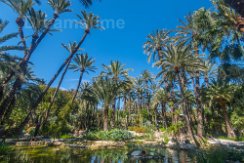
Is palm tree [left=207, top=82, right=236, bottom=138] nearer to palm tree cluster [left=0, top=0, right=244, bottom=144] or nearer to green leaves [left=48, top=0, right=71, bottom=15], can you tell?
palm tree cluster [left=0, top=0, right=244, bottom=144]

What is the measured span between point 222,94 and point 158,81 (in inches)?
434

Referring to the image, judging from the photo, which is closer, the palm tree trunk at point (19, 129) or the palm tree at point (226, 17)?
the palm tree at point (226, 17)

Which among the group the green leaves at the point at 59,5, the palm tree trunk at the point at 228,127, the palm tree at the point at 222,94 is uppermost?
the green leaves at the point at 59,5

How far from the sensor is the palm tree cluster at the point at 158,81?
18.1m

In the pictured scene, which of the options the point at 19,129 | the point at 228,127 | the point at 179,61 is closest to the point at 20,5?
the point at 19,129

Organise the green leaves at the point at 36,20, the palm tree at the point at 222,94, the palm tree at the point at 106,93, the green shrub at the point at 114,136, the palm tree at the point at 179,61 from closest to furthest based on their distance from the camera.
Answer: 1. the green leaves at the point at 36,20
2. the palm tree at the point at 179,61
3. the green shrub at the point at 114,136
4. the palm tree at the point at 222,94
5. the palm tree at the point at 106,93

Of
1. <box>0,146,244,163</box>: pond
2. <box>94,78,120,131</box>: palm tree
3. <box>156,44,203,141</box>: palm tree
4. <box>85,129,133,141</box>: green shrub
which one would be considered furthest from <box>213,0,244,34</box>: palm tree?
<box>94,78,120,131</box>: palm tree

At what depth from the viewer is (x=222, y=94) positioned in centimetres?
3422

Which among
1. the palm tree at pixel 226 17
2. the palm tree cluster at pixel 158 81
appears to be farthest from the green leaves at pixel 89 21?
the palm tree at pixel 226 17

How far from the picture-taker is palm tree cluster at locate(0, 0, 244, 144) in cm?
1806

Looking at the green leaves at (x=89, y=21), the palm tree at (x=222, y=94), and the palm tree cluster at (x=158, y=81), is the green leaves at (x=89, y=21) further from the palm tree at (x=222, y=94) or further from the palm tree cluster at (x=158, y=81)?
the palm tree at (x=222, y=94)

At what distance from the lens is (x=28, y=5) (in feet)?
68.4

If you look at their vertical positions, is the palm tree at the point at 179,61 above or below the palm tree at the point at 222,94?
above

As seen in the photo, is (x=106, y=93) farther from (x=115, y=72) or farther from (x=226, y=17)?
(x=226, y=17)
